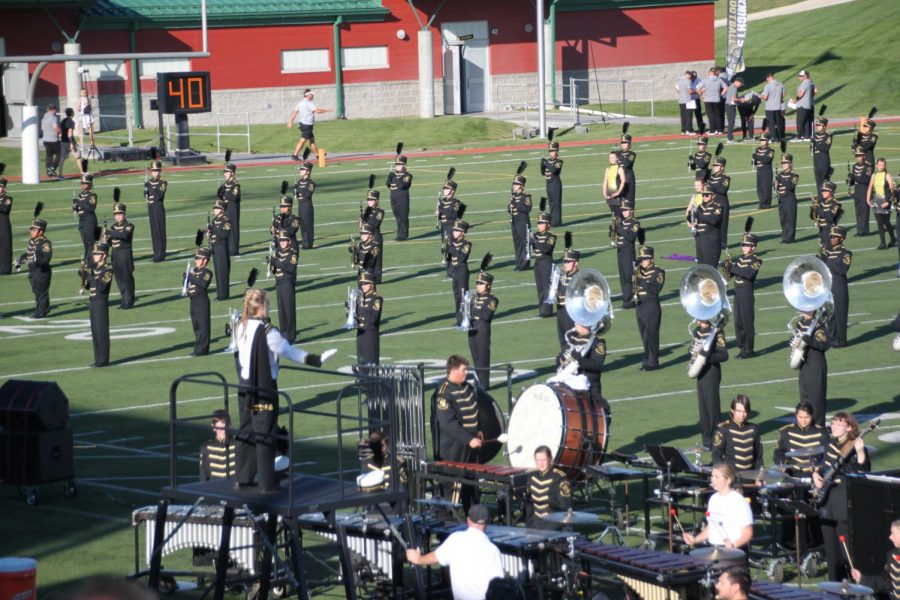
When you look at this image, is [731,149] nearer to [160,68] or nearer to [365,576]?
[160,68]

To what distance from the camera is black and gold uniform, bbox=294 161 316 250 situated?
30938mm

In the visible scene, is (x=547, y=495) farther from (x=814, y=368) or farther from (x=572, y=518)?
(x=814, y=368)

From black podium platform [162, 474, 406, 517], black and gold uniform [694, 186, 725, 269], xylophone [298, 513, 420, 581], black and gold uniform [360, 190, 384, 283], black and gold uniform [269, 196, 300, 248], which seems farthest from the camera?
black and gold uniform [360, 190, 384, 283]

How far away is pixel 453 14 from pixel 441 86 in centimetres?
233

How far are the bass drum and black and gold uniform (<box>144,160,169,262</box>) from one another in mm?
16704

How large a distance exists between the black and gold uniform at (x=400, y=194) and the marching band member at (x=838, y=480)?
18.5 meters

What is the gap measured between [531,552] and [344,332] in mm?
13219

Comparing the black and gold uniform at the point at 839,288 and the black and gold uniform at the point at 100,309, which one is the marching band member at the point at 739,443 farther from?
the black and gold uniform at the point at 100,309

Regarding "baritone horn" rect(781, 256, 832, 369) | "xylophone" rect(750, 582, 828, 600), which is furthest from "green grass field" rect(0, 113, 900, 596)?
"xylophone" rect(750, 582, 828, 600)

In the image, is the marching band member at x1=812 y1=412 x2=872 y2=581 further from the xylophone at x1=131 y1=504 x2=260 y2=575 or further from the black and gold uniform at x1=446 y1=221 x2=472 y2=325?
the black and gold uniform at x1=446 y1=221 x2=472 y2=325

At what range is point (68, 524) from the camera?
607 inches

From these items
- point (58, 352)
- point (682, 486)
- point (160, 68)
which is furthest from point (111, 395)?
point (160, 68)

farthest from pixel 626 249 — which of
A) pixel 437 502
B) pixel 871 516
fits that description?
pixel 871 516

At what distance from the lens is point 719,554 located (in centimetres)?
1098
